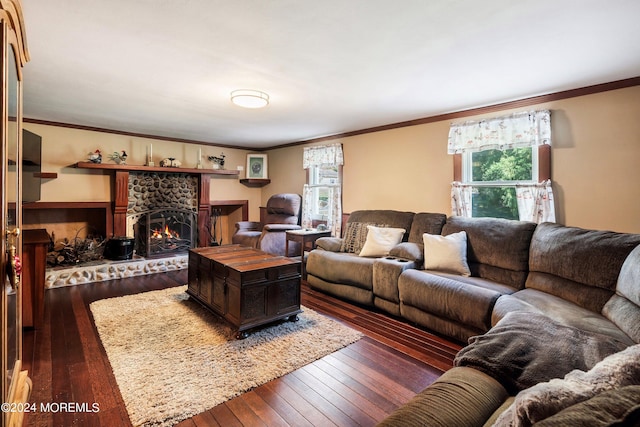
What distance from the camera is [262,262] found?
286 cm

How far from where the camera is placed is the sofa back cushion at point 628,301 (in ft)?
5.64

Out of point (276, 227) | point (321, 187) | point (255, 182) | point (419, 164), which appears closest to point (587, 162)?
point (419, 164)

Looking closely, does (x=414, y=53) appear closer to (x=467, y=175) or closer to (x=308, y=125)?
(x=467, y=175)

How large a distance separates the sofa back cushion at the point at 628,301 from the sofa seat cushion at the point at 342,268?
6.00 ft

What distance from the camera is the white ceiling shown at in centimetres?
168

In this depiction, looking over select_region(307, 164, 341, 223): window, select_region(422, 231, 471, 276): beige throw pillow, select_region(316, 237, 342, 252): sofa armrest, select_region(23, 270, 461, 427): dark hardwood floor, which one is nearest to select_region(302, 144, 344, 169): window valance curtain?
select_region(307, 164, 341, 223): window

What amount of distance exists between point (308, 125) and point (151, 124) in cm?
231

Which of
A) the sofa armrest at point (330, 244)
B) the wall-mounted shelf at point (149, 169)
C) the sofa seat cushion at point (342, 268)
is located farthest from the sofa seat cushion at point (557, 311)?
the wall-mounted shelf at point (149, 169)

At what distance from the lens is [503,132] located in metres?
3.22

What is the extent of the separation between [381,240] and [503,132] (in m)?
1.74

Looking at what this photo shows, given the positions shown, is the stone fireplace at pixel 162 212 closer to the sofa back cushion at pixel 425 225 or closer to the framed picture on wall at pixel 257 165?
the framed picture on wall at pixel 257 165

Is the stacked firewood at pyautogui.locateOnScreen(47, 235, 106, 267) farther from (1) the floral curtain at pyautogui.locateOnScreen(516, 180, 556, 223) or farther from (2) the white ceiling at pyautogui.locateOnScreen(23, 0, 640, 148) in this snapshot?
(1) the floral curtain at pyautogui.locateOnScreen(516, 180, 556, 223)

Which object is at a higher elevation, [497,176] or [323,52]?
[323,52]

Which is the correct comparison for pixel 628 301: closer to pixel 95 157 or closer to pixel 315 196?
pixel 315 196
